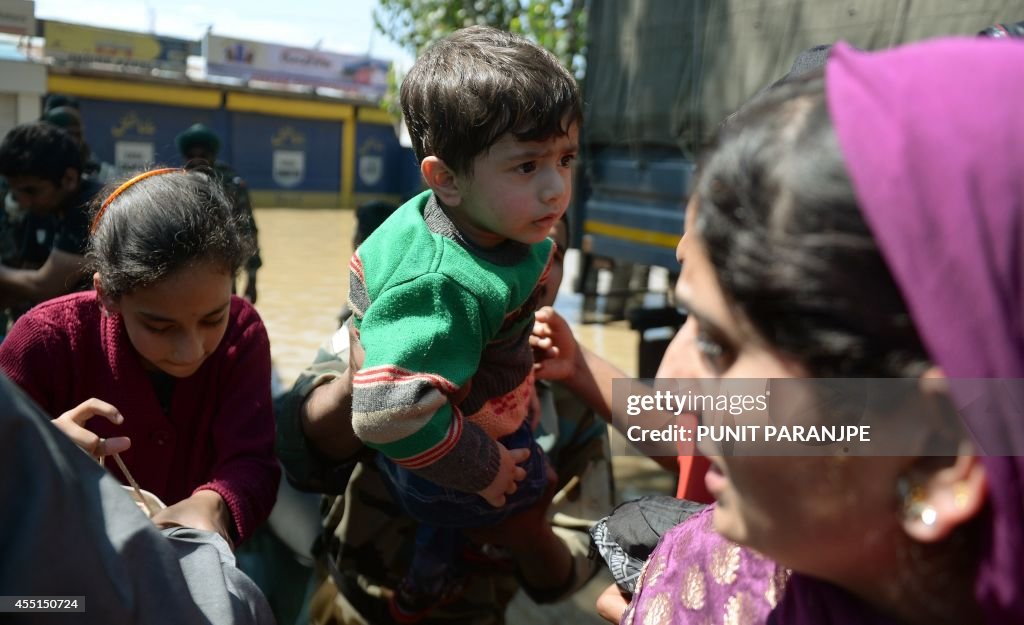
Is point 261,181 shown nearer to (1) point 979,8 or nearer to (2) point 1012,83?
(1) point 979,8

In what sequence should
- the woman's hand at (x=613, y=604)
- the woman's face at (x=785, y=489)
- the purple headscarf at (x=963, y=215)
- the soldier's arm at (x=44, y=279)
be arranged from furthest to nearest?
the soldier's arm at (x=44, y=279), the woman's hand at (x=613, y=604), the woman's face at (x=785, y=489), the purple headscarf at (x=963, y=215)

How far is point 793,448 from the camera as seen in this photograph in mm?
687

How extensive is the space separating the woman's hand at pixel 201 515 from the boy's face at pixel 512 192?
658 mm

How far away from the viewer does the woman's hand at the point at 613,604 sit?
3.94 ft

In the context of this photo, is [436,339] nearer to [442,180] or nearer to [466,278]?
[466,278]

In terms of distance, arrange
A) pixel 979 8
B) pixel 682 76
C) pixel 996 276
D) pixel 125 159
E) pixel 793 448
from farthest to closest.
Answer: pixel 125 159 → pixel 682 76 → pixel 979 8 → pixel 793 448 → pixel 996 276

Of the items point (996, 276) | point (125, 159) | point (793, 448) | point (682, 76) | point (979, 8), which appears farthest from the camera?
point (125, 159)

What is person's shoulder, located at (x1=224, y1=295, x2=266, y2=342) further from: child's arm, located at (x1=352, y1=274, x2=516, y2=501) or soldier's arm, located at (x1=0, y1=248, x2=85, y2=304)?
soldier's arm, located at (x1=0, y1=248, x2=85, y2=304)

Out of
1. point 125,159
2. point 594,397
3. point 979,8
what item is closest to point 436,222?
point 594,397

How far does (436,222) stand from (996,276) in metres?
1.13

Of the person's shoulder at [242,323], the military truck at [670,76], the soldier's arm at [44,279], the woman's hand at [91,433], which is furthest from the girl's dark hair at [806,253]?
the military truck at [670,76]

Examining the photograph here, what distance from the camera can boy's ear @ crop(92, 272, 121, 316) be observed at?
163 centimetres

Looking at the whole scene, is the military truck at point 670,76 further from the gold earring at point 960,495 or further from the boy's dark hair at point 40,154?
the gold earring at point 960,495

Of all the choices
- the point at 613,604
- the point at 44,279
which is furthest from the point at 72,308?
the point at 44,279
